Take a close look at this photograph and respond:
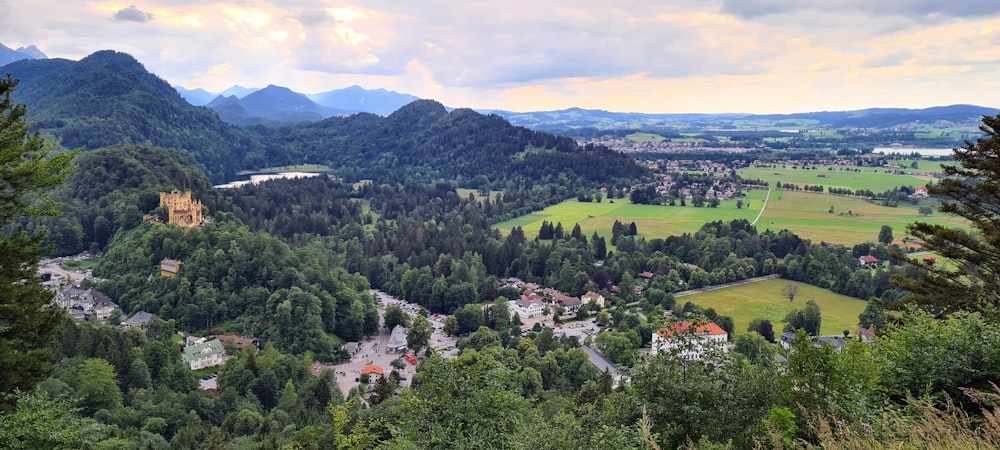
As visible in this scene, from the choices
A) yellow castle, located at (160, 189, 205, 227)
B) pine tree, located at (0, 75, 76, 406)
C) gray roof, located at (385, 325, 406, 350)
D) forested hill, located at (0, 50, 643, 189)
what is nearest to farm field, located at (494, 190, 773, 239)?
forested hill, located at (0, 50, 643, 189)

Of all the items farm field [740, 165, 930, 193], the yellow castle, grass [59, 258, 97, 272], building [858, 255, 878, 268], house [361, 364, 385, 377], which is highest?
the yellow castle

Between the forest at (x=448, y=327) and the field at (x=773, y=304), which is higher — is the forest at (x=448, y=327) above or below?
above

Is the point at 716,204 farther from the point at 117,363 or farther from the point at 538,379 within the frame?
the point at 117,363

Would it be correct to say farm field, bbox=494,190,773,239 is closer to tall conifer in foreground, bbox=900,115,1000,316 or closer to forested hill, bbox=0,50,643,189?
forested hill, bbox=0,50,643,189

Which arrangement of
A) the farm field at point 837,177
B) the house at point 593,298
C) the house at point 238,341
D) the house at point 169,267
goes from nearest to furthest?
the house at point 238,341 < the house at point 169,267 < the house at point 593,298 < the farm field at point 837,177

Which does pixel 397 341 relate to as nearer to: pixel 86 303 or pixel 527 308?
pixel 527 308

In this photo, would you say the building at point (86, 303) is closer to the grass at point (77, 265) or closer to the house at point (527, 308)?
the grass at point (77, 265)

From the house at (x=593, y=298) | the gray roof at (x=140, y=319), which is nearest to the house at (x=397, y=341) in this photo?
the gray roof at (x=140, y=319)
